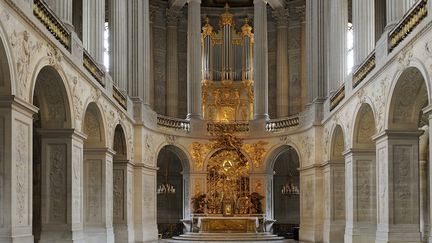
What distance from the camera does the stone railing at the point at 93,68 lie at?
66.5 feet

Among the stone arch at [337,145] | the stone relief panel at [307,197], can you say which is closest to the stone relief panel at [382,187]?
the stone arch at [337,145]

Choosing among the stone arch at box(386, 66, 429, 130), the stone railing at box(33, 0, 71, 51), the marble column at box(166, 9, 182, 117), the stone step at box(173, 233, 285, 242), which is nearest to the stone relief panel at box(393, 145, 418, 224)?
the stone arch at box(386, 66, 429, 130)

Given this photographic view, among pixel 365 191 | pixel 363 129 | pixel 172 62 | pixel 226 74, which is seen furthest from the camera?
pixel 172 62

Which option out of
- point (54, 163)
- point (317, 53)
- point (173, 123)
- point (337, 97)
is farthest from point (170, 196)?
point (54, 163)

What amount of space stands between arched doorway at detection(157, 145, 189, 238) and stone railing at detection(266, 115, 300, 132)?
175 inches

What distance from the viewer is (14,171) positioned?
13430 mm

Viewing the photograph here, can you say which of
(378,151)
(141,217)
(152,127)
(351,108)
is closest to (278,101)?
(152,127)

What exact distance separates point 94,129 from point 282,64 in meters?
15.8

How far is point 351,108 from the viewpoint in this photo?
22578 mm

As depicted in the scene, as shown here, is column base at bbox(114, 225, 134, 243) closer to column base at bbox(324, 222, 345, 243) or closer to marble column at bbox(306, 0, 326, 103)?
column base at bbox(324, 222, 345, 243)

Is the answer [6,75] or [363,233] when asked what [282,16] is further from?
[6,75]

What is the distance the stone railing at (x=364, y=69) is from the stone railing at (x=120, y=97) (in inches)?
305

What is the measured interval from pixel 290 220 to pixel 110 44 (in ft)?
44.2

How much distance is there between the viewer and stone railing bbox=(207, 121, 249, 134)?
3372 cm
